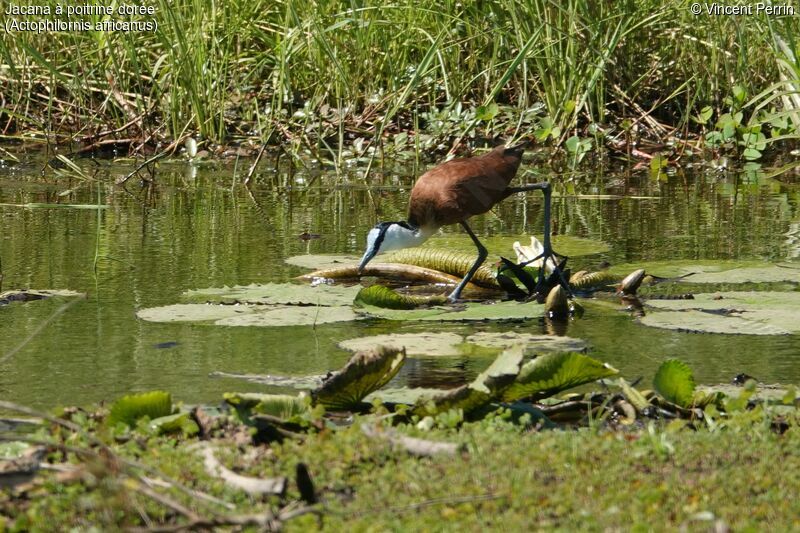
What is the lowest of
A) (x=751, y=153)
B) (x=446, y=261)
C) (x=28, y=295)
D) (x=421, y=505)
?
(x=421, y=505)

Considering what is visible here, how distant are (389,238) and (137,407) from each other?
2.31 m

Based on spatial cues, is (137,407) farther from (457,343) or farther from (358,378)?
(457,343)

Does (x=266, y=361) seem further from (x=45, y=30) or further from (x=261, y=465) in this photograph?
(x=45, y=30)

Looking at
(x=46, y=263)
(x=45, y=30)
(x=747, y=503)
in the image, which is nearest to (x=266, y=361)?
(x=747, y=503)

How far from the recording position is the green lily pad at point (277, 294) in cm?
444

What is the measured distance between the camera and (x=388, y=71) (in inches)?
382

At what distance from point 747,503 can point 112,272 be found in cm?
340

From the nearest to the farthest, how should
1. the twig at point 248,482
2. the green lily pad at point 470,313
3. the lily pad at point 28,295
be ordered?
the twig at point 248,482, the green lily pad at point 470,313, the lily pad at point 28,295

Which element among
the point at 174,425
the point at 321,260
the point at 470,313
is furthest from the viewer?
the point at 321,260

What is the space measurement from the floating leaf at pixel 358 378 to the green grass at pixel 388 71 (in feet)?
17.6

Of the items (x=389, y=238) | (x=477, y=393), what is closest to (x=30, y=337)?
(x=477, y=393)

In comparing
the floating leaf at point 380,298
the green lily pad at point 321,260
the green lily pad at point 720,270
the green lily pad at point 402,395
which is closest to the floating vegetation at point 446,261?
the green lily pad at point 321,260

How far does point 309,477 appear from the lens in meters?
2.47

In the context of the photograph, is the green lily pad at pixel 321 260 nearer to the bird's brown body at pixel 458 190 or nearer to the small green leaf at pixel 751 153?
the bird's brown body at pixel 458 190
